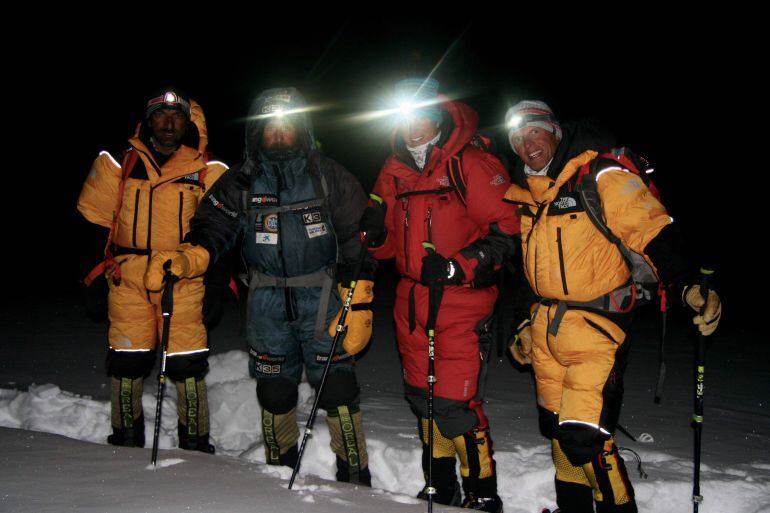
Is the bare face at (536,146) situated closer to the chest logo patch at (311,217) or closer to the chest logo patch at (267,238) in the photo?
the chest logo patch at (311,217)

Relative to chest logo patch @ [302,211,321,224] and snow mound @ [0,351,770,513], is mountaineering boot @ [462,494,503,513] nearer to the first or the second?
snow mound @ [0,351,770,513]

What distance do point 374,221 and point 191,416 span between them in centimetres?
201

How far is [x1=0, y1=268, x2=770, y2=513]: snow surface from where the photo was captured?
2564 mm

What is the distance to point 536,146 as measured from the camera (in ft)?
10.5

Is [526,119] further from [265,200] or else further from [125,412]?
[125,412]

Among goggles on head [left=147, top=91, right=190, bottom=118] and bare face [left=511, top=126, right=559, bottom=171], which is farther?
goggles on head [left=147, top=91, right=190, bottom=118]

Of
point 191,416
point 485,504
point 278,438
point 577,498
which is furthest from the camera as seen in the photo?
point 191,416

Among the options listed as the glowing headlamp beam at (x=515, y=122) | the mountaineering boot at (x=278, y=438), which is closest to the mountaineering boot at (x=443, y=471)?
the mountaineering boot at (x=278, y=438)

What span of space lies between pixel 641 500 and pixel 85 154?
117ft

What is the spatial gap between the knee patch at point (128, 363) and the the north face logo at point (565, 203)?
3.00 m

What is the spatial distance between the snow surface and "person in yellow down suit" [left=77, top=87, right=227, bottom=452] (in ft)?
1.48

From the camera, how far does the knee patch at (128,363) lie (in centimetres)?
398

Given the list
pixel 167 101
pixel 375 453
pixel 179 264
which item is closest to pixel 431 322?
pixel 375 453

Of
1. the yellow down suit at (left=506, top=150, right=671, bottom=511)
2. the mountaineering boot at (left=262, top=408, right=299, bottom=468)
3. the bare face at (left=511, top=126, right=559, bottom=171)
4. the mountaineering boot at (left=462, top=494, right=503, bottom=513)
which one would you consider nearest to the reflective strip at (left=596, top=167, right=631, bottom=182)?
the yellow down suit at (left=506, top=150, right=671, bottom=511)
